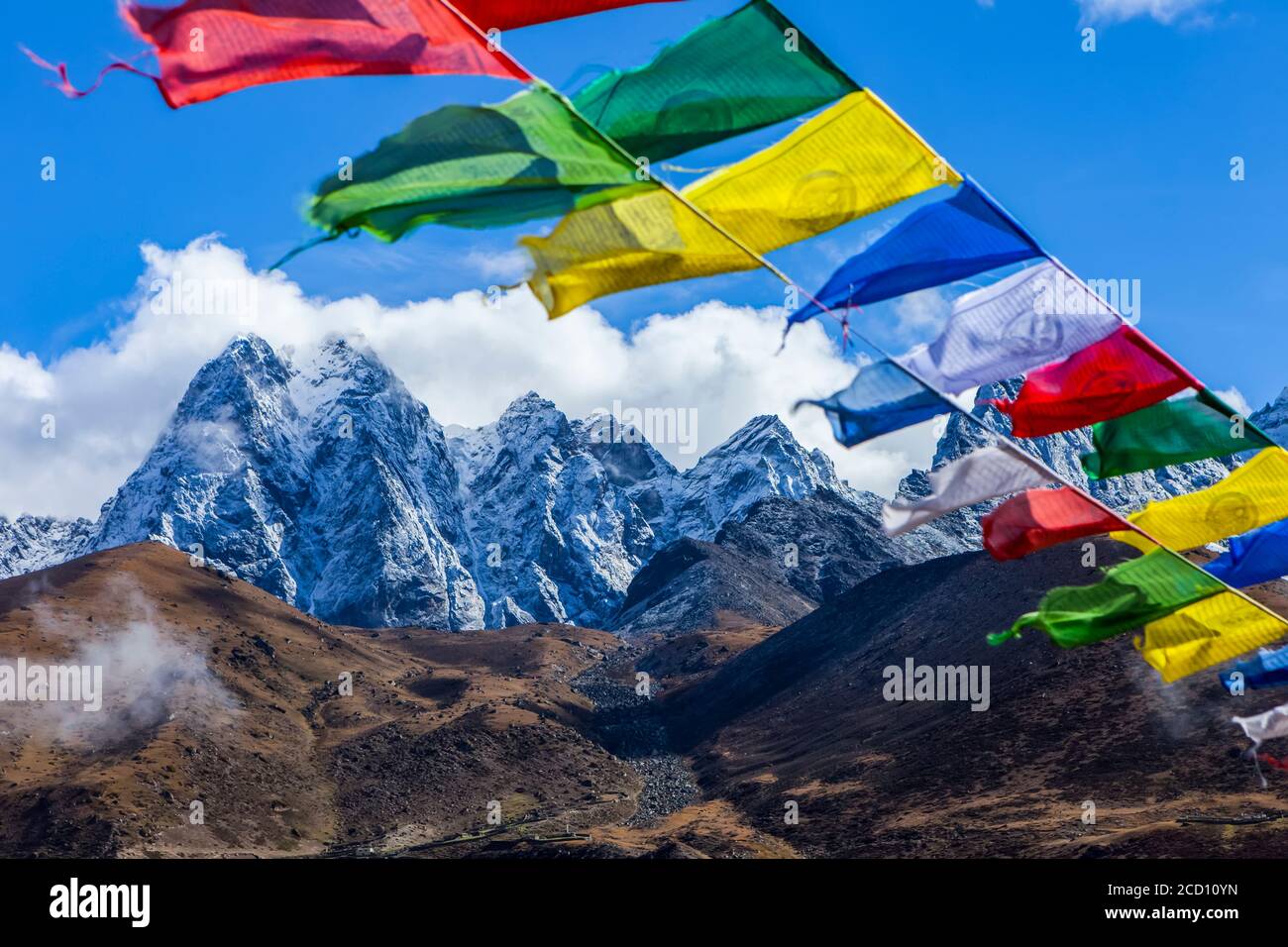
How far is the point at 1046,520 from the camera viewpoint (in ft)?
35.4

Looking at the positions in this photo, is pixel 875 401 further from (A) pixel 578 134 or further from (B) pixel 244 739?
(B) pixel 244 739

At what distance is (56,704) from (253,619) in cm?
2323

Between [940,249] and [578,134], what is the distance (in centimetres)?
316

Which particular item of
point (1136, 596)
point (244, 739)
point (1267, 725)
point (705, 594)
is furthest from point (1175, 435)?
point (705, 594)

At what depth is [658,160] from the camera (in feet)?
29.7

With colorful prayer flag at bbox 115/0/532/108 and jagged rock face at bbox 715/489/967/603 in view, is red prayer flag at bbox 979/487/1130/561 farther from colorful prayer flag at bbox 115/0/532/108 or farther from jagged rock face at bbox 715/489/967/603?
jagged rock face at bbox 715/489/967/603

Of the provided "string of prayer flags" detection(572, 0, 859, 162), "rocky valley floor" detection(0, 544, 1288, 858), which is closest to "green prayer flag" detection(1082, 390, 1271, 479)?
"string of prayer flags" detection(572, 0, 859, 162)

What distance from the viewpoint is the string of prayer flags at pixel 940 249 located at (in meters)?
10.0

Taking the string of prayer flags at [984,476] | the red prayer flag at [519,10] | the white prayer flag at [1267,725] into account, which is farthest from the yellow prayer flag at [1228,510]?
the red prayer flag at [519,10]

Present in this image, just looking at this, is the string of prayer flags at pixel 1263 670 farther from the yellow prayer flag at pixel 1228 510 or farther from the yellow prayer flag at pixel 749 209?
the yellow prayer flag at pixel 749 209

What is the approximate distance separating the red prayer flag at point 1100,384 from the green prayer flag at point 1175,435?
36 centimetres

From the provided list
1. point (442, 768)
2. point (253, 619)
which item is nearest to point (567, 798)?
point (442, 768)
